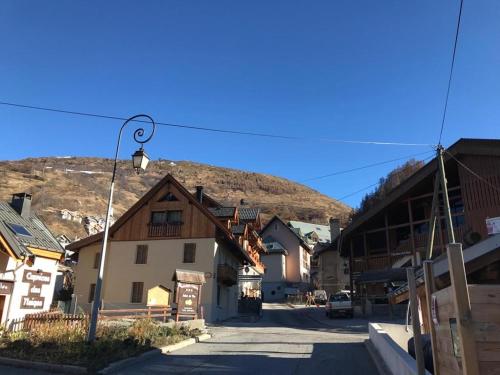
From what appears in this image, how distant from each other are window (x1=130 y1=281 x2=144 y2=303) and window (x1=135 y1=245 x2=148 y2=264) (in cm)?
161

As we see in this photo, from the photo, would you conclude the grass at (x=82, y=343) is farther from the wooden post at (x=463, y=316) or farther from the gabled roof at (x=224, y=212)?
the gabled roof at (x=224, y=212)

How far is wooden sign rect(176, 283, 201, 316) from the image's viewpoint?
2109cm

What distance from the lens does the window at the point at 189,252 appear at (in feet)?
108

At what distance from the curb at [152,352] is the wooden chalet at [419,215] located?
724cm

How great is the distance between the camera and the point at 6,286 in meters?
16.6

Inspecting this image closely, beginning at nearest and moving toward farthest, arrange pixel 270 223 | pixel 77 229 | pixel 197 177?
pixel 270 223, pixel 77 229, pixel 197 177

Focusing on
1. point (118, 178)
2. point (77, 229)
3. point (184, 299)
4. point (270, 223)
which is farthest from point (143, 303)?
point (118, 178)

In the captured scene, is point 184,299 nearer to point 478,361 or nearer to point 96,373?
point 96,373

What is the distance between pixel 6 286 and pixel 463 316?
1683 centimetres

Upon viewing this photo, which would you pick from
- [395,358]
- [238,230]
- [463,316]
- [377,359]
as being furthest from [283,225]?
[463,316]

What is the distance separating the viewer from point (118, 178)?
161125 millimetres

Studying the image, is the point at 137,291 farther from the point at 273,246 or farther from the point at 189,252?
the point at 273,246

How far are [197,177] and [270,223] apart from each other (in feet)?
372

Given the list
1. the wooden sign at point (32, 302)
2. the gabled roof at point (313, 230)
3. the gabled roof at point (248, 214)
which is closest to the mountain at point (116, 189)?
the gabled roof at point (313, 230)
